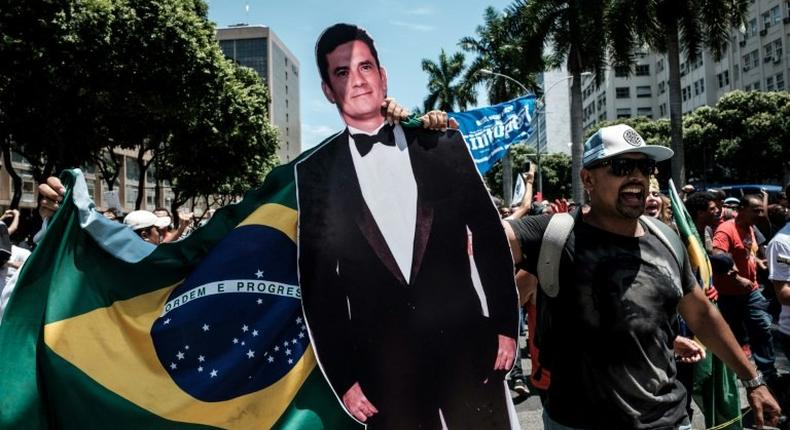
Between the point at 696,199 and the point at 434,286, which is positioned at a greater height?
the point at 696,199

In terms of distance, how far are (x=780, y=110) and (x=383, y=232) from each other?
4649 cm

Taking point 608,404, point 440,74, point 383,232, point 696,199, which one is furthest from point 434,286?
point 440,74

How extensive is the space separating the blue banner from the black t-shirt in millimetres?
1591

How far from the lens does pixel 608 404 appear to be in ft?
8.79

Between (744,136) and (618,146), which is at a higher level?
(744,136)

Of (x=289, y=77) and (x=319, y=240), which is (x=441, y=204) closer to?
(x=319, y=240)

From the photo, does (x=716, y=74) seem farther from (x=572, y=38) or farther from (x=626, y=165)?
(x=626, y=165)

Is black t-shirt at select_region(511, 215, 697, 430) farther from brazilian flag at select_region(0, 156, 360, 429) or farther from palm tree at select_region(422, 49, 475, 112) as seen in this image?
palm tree at select_region(422, 49, 475, 112)

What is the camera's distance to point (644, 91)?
83.3m

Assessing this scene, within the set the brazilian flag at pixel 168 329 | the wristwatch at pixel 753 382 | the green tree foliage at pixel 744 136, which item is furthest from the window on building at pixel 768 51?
the brazilian flag at pixel 168 329

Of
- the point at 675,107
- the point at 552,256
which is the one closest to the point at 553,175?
the point at 675,107

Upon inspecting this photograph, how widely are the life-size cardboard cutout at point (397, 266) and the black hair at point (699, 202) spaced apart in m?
3.86

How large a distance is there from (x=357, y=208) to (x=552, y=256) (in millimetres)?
893

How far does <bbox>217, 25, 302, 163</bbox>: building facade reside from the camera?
123 meters
